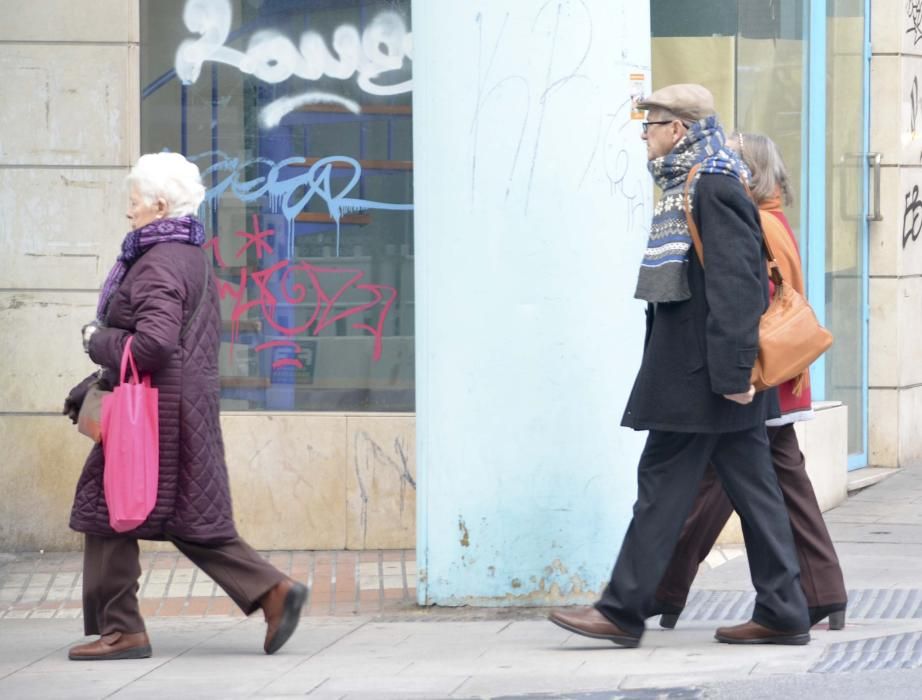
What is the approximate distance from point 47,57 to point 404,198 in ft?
5.64

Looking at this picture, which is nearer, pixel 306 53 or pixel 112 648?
pixel 112 648

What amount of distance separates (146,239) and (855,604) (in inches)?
112

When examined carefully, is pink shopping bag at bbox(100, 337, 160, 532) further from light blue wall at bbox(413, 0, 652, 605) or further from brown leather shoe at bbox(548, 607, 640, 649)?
brown leather shoe at bbox(548, 607, 640, 649)

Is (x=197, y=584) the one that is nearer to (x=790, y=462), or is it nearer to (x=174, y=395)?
(x=174, y=395)

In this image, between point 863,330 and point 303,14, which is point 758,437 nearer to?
point 303,14

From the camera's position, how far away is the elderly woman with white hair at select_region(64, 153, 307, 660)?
18.9 feet

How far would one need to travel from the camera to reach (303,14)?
818cm

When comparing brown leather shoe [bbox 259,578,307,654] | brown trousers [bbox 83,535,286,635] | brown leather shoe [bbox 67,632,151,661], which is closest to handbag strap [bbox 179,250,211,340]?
brown trousers [bbox 83,535,286,635]

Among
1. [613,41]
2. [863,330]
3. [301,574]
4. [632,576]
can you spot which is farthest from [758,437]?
[863,330]

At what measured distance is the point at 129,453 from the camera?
18.5 ft

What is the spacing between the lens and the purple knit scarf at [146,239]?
5.84 metres

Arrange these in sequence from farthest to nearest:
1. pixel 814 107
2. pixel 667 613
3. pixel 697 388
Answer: pixel 814 107 → pixel 667 613 → pixel 697 388

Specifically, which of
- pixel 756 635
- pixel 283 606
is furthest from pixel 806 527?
pixel 283 606

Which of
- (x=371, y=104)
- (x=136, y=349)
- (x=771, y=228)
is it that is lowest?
(x=136, y=349)
